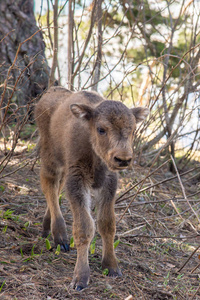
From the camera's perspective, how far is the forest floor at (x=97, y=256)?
4.40m

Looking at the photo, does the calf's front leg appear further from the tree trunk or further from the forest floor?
the tree trunk

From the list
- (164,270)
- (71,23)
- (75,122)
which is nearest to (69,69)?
(71,23)

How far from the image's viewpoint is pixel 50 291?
425 centimetres

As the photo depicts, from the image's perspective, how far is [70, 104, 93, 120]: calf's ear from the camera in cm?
522

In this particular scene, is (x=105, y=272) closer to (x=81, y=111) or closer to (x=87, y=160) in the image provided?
(x=87, y=160)

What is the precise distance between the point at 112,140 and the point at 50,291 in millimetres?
1799

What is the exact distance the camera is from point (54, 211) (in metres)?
6.05

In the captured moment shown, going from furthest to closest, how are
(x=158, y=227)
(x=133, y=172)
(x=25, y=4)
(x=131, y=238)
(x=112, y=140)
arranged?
(x=25, y=4), (x=133, y=172), (x=158, y=227), (x=131, y=238), (x=112, y=140)

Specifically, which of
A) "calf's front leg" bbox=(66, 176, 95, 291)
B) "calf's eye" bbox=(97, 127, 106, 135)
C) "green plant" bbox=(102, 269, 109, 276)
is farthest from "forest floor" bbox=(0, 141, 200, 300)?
"calf's eye" bbox=(97, 127, 106, 135)

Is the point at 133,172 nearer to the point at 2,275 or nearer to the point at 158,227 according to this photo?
the point at 158,227

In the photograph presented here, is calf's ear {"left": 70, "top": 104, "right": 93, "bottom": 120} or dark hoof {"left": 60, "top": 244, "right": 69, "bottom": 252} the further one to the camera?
dark hoof {"left": 60, "top": 244, "right": 69, "bottom": 252}

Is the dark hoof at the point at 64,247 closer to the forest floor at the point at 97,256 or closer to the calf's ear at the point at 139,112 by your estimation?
the forest floor at the point at 97,256

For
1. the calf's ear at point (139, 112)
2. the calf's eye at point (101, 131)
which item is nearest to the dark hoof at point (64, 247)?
the calf's eye at point (101, 131)

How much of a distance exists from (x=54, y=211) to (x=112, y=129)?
1827 mm
